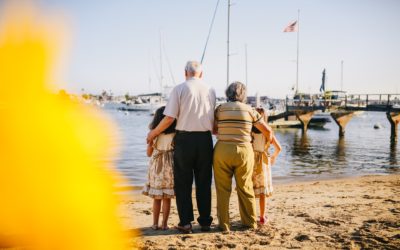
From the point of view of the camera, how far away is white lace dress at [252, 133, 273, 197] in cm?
558

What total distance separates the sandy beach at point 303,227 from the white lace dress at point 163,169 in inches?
24.5

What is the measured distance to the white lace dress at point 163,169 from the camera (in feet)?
17.1

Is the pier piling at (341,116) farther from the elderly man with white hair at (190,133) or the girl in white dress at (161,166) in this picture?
the girl in white dress at (161,166)

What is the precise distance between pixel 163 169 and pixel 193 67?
1517mm

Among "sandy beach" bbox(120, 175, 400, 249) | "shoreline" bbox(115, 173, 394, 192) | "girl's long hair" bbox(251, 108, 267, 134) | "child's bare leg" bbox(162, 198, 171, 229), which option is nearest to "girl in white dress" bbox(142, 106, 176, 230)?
"child's bare leg" bbox(162, 198, 171, 229)

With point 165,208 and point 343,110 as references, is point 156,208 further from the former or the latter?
point 343,110

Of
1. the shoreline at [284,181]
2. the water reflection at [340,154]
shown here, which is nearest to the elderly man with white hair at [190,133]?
the shoreline at [284,181]

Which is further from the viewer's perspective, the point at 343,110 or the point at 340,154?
the point at 343,110

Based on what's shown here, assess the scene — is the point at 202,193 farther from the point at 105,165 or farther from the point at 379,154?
the point at 379,154

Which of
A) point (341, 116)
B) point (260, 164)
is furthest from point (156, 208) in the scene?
point (341, 116)

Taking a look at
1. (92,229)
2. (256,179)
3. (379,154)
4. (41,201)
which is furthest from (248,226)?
(379,154)

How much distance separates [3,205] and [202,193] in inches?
189

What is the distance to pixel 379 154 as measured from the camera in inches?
831

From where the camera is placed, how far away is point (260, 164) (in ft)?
18.3
